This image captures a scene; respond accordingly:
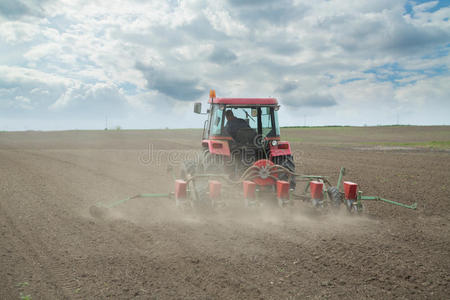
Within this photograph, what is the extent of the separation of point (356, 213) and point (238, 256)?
2626 mm

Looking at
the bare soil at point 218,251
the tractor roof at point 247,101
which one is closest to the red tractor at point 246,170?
the tractor roof at point 247,101

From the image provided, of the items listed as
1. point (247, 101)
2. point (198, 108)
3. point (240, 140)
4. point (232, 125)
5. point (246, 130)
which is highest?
point (247, 101)

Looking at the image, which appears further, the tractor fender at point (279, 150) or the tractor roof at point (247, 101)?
the tractor roof at point (247, 101)

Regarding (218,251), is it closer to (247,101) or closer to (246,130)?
(246,130)

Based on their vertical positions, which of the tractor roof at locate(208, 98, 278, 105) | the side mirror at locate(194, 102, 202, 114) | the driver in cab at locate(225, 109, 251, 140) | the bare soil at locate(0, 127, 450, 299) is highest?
the tractor roof at locate(208, 98, 278, 105)

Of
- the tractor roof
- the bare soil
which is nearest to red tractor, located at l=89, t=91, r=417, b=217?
the tractor roof

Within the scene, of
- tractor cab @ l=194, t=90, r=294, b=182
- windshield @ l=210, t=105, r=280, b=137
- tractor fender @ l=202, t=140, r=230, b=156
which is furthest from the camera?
windshield @ l=210, t=105, r=280, b=137

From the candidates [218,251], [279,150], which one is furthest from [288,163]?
[218,251]

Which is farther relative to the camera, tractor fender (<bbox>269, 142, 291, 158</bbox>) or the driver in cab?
the driver in cab

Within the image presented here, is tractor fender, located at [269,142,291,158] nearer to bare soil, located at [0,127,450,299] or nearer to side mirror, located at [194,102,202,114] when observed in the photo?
bare soil, located at [0,127,450,299]

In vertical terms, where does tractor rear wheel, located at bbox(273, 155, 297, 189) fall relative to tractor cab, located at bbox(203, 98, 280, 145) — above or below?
below

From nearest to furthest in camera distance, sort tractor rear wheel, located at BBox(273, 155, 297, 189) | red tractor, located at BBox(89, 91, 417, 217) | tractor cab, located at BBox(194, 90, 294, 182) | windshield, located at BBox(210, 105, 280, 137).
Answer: red tractor, located at BBox(89, 91, 417, 217), tractor rear wheel, located at BBox(273, 155, 297, 189), tractor cab, located at BBox(194, 90, 294, 182), windshield, located at BBox(210, 105, 280, 137)

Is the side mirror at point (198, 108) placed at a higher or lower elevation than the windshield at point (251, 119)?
higher

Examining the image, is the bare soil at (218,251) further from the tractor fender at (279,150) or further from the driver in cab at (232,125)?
the driver in cab at (232,125)
